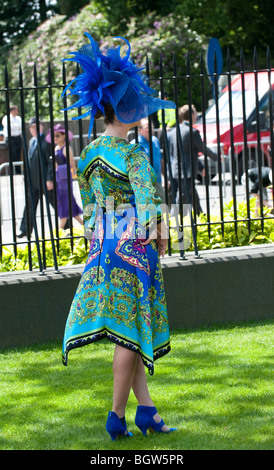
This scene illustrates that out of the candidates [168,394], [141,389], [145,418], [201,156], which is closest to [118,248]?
[141,389]

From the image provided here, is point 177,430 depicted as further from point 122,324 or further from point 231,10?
point 231,10

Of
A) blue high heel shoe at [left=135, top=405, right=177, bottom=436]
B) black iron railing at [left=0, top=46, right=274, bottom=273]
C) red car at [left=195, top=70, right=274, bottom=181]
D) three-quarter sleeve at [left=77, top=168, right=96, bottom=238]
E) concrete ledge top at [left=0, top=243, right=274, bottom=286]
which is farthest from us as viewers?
red car at [left=195, top=70, right=274, bottom=181]

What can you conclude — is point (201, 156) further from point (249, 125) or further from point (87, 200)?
point (87, 200)

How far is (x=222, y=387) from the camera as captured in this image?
211 inches

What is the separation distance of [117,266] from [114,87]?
94 centimetres

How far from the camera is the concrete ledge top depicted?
6699mm

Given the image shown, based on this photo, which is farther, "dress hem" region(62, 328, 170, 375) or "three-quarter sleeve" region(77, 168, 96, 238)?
Result: "three-quarter sleeve" region(77, 168, 96, 238)

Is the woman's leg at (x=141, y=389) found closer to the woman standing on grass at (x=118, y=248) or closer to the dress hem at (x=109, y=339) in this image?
the woman standing on grass at (x=118, y=248)

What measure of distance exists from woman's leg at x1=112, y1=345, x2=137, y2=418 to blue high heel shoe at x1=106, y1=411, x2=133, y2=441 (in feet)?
0.19

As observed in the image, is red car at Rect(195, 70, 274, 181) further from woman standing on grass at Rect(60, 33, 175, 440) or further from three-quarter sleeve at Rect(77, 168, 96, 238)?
woman standing on grass at Rect(60, 33, 175, 440)

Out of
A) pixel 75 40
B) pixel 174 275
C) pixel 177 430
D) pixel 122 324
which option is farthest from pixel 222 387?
pixel 75 40

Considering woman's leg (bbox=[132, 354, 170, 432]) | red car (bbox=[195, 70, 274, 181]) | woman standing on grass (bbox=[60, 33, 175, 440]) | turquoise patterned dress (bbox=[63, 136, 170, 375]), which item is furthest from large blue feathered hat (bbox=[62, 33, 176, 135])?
red car (bbox=[195, 70, 274, 181])

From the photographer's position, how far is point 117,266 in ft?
14.5
